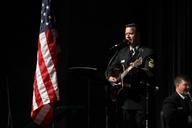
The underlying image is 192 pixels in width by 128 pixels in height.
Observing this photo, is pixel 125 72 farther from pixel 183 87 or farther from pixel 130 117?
pixel 183 87

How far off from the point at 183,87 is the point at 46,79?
2.43 metres

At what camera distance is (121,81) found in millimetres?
7840

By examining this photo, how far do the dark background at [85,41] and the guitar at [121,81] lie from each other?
1.75 metres

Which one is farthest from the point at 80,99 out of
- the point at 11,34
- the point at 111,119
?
the point at 11,34

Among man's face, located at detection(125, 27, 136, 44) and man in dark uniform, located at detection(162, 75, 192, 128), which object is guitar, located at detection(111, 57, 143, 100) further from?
man in dark uniform, located at detection(162, 75, 192, 128)

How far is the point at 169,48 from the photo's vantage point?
9.70 meters

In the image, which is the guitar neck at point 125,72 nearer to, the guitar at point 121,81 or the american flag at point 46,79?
the guitar at point 121,81

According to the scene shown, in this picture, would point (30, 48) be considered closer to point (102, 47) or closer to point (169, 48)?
point (102, 47)

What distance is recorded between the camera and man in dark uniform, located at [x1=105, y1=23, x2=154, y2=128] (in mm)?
7715

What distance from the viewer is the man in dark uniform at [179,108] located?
8.13 m

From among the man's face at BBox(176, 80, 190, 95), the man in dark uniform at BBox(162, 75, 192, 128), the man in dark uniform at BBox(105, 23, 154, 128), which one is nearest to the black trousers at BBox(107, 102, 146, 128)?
the man in dark uniform at BBox(105, 23, 154, 128)

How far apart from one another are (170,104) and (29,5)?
3.26m

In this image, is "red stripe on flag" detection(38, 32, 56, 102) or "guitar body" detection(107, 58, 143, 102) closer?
"red stripe on flag" detection(38, 32, 56, 102)

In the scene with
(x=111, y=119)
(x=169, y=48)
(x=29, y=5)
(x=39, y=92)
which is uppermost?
(x=29, y=5)
